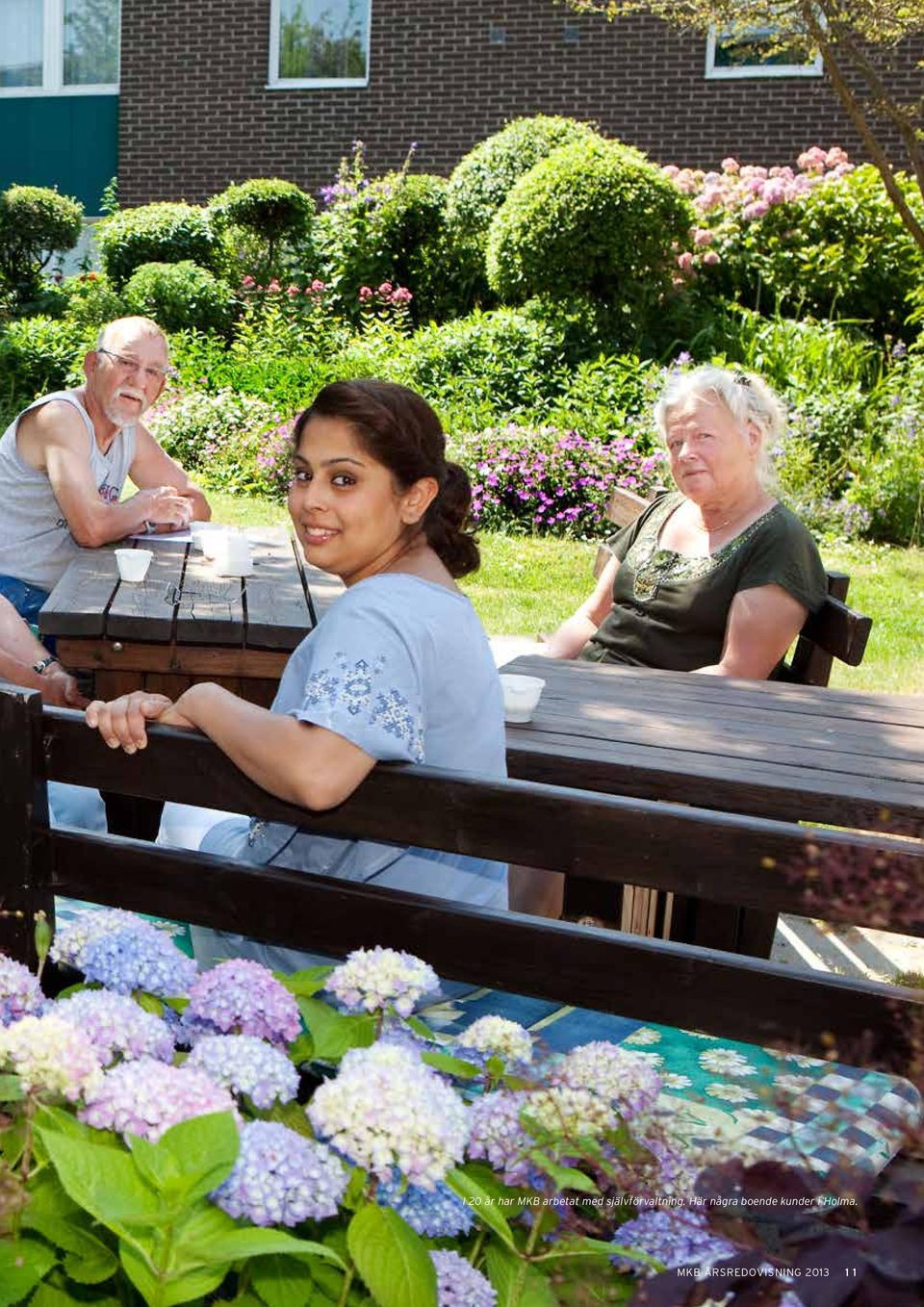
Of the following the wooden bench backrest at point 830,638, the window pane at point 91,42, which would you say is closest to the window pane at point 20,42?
the window pane at point 91,42

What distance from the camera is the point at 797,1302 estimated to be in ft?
3.54

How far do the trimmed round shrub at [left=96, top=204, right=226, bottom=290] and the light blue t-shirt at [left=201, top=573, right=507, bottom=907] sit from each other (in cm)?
1335

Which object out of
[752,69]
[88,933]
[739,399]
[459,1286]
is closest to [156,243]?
[752,69]

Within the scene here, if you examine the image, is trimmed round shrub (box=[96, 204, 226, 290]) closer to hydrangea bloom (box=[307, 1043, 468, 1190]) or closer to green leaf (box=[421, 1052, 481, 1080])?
green leaf (box=[421, 1052, 481, 1080])

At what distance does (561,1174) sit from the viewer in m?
1.28

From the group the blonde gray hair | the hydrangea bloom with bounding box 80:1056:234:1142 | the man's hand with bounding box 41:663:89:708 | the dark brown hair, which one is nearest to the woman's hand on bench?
the dark brown hair

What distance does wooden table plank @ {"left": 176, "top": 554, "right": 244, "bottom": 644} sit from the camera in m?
3.48

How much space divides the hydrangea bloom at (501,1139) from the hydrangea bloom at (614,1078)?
0.22ft

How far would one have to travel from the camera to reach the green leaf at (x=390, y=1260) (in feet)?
4.09

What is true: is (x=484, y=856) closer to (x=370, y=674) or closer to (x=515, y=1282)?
(x=370, y=674)

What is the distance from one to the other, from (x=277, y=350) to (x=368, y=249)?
2.48 m

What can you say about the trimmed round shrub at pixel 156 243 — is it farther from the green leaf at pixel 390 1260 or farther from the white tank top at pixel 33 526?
the green leaf at pixel 390 1260

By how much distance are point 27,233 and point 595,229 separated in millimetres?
7389

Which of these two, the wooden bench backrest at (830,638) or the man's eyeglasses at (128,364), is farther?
the man's eyeglasses at (128,364)
